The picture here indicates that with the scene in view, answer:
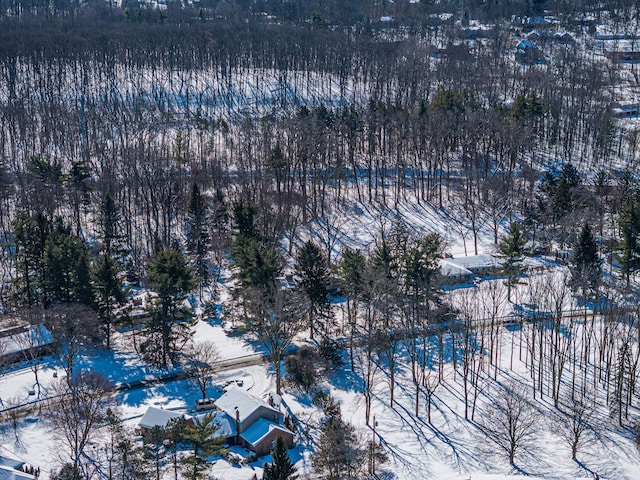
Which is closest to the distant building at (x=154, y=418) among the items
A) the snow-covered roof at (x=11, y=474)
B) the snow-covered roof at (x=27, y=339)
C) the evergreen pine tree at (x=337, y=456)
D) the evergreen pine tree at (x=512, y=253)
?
the snow-covered roof at (x=11, y=474)

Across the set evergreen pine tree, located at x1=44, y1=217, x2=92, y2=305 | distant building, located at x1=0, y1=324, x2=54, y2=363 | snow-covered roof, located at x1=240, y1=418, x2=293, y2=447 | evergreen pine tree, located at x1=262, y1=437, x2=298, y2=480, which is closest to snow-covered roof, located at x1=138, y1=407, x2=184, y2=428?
snow-covered roof, located at x1=240, y1=418, x2=293, y2=447

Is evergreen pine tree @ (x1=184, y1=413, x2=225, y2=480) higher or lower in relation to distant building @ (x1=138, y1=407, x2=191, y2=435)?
higher

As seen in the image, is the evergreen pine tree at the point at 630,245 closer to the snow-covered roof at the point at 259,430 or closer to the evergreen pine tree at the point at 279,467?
the snow-covered roof at the point at 259,430

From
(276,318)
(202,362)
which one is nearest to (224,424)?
(276,318)

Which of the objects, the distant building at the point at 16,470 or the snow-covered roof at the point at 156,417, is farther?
the snow-covered roof at the point at 156,417

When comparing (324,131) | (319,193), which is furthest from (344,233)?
(324,131)

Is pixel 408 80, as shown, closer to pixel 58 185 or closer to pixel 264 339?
pixel 58 185

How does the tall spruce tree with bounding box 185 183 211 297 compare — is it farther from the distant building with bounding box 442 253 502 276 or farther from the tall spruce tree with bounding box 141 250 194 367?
the distant building with bounding box 442 253 502 276
